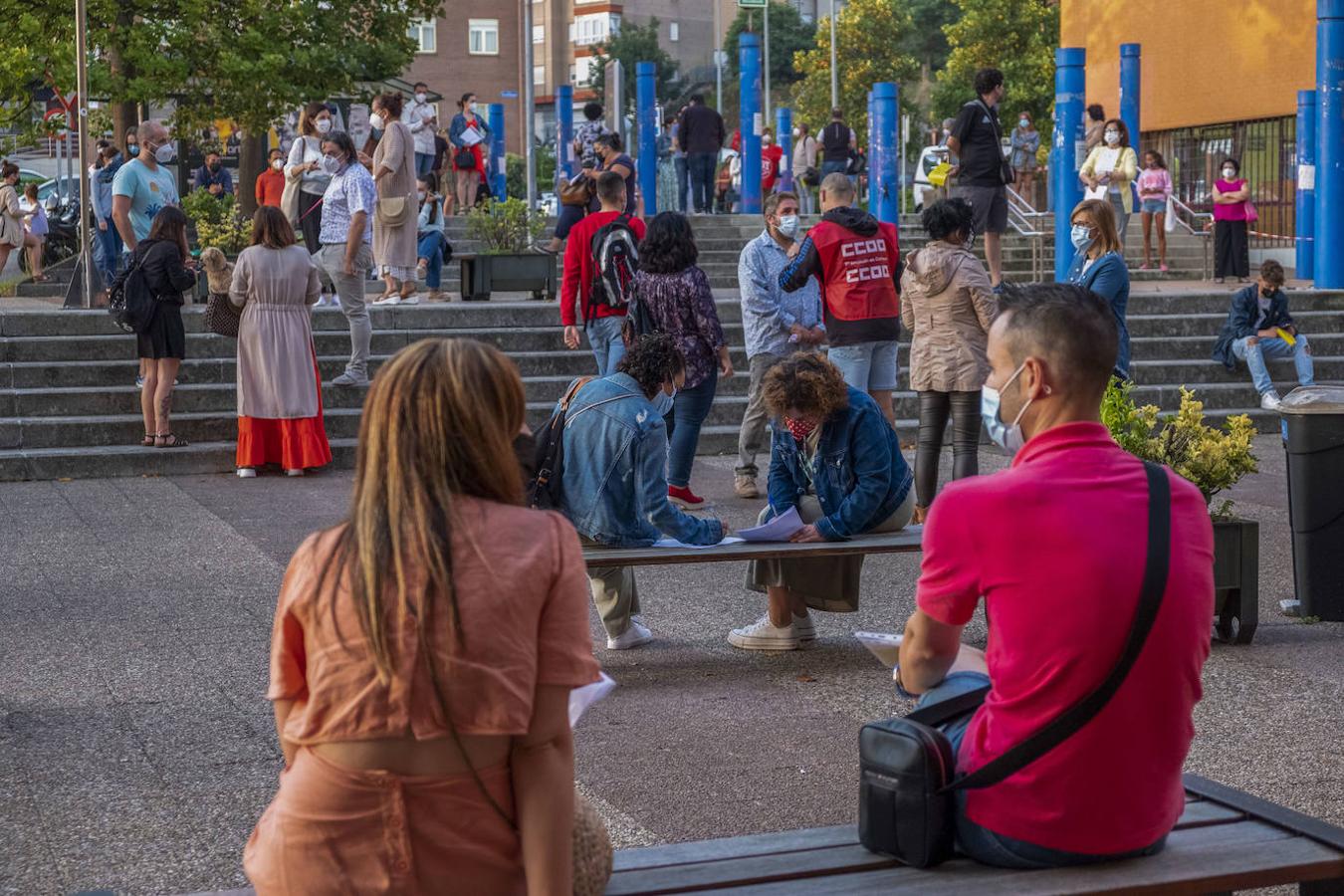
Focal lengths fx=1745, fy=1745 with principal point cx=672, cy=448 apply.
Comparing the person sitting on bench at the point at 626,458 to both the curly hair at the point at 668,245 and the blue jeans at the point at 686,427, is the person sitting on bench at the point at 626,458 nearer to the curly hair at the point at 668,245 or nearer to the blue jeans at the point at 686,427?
the curly hair at the point at 668,245

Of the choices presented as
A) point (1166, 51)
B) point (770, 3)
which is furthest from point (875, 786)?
point (770, 3)

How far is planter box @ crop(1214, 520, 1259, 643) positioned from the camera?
7.13m

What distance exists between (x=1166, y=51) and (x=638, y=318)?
2374 centimetres

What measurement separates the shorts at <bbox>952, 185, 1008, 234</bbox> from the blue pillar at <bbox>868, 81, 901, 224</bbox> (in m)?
5.53

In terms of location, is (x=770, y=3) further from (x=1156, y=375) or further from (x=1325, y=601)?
(x=1325, y=601)

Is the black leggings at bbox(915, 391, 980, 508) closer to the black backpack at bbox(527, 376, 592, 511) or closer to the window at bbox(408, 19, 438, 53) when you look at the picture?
the black backpack at bbox(527, 376, 592, 511)

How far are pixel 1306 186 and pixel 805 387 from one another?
566 inches

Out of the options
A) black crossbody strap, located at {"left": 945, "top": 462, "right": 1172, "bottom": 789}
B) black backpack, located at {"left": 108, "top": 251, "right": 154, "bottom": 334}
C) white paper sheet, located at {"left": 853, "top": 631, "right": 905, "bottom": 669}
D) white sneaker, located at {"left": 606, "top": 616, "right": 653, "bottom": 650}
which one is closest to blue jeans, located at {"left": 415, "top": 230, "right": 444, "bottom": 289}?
black backpack, located at {"left": 108, "top": 251, "right": 154, "bottom": 334}

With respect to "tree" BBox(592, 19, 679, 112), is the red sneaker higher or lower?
lower

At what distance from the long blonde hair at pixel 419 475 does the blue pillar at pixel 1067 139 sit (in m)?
15.9

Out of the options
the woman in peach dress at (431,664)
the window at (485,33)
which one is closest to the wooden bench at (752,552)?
the woman in peach dress at (431,664)

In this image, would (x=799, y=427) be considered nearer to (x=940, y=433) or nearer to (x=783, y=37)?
(x=940, y=433)

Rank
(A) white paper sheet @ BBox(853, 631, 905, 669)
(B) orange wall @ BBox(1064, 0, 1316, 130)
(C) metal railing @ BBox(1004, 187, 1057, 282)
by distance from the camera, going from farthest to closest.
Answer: (B) orange wall @ BBox(1064, 0, 1316, 130)
(C) metal railing @ BBox(1004, 187, 1057, 282)
(A) white paper sheet @ BBox(853, 631, 905, 669)

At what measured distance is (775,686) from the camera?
666cm
